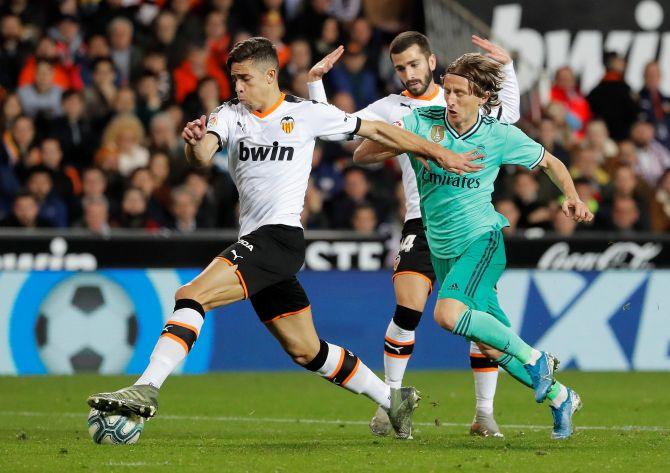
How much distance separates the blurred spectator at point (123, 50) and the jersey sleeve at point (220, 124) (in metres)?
9.26

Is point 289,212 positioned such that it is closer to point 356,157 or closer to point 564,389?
point 356,157

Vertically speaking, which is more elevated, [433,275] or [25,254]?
[433,275]

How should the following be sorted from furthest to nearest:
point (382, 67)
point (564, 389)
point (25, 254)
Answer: point (382, 67) < point (25, 254) < point (564, 389)

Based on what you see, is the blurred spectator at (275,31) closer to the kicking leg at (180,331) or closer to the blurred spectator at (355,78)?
the blurred spectator at (355,78)

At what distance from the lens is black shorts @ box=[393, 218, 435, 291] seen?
9.85m

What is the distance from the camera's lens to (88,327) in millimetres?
14516

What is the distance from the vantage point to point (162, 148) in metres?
16.7

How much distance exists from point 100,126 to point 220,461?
9864 mm

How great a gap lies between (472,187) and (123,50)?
384 inches

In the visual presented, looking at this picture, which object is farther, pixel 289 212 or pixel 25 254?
pixel 25 254

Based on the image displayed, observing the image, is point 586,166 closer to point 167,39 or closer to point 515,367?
point 167,39

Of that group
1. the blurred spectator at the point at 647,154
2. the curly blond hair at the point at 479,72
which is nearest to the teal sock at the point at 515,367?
the curly blond hair at the point at 479,72

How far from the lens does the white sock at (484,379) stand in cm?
962

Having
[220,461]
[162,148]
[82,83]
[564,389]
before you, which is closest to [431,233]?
[564,389]
